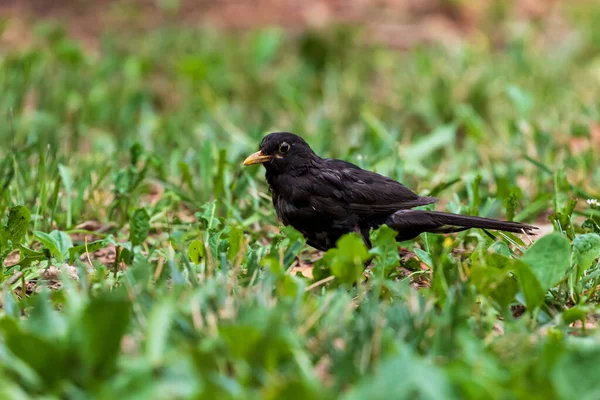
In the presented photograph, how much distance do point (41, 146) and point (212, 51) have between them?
9.63 feet

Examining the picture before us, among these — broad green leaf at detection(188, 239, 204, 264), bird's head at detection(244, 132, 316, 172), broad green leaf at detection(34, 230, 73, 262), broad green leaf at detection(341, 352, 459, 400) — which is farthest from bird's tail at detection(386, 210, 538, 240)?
broad green leaf at detection(341, 352, 459, 400)

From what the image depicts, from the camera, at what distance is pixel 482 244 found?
370cm

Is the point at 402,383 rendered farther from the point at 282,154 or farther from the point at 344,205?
the point at 282,154

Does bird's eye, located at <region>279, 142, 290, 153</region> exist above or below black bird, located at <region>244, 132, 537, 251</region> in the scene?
above

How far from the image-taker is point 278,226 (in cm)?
427

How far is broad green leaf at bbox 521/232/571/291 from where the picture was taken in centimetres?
297

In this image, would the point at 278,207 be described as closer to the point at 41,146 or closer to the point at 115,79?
the point at 41,146

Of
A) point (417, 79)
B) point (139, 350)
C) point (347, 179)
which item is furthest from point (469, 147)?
point (139, 350)

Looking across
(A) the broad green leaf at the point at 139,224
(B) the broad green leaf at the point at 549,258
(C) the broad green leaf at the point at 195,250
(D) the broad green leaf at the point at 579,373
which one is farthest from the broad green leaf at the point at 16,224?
(D) the broad green leaf at the point at 579,373

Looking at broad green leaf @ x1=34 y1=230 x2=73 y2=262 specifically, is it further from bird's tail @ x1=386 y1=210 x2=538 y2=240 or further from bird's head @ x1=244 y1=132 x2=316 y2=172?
bird's tail @ x1=386 y1=210 x2=538 y2=240

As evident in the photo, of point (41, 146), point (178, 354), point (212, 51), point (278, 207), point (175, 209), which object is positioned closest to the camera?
point (178, 354)

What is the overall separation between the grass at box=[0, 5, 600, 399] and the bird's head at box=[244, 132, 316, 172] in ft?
1.03

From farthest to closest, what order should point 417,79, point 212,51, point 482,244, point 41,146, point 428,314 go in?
point 212,51, point 417,79, point 41,146, point 482,244, point 428,314

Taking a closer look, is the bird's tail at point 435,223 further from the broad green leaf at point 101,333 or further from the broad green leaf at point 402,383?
the broad green leaf at point 101,333
